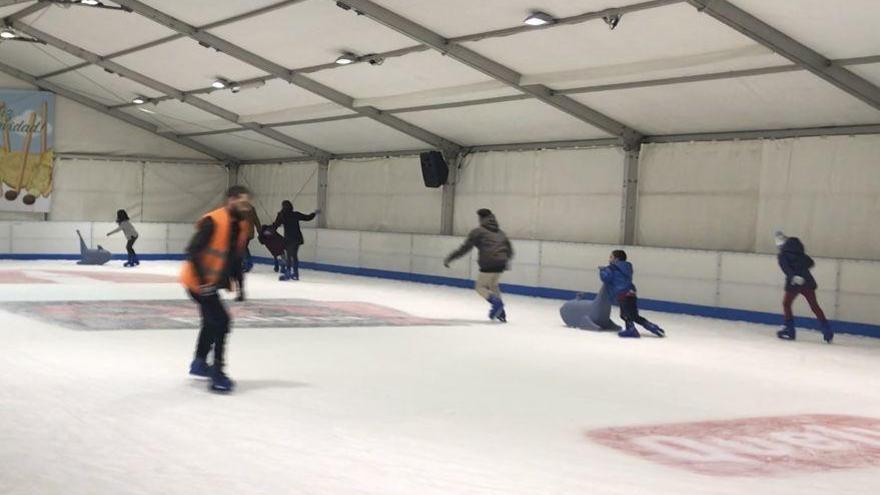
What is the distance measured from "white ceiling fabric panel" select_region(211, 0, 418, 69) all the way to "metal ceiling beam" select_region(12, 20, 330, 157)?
5.72 m

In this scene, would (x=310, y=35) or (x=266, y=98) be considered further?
(x=266, y=98)

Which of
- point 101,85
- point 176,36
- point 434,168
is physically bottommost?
point 434,168

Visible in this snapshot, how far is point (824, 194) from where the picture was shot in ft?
51.1

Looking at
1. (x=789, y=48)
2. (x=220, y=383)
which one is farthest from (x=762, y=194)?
(x=220, y=383)

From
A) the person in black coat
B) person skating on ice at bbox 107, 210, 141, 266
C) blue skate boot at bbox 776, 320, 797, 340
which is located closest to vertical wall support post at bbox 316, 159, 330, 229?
person skating on ice at bbox 107, 210, 141, 266

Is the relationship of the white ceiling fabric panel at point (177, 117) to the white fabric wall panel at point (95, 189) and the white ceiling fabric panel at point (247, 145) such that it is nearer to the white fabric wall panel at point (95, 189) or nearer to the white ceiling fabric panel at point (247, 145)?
the white ceiling fabric panel at point (247, 145)

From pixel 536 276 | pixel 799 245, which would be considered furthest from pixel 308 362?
pixel 536 276

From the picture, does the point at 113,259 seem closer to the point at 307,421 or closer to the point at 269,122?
the point at 269,122

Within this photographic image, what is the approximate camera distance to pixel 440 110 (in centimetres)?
2061

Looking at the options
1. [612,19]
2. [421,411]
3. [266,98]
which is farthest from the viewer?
[266,98]

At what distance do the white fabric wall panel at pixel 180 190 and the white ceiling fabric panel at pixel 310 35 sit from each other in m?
12.2

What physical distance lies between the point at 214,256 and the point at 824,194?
37.5ft

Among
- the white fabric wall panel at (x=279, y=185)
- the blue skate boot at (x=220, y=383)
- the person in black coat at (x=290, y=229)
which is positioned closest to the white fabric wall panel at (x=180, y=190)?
the white fabric wall panel at (x=279, y=185)

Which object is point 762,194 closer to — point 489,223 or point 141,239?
point 489,223
